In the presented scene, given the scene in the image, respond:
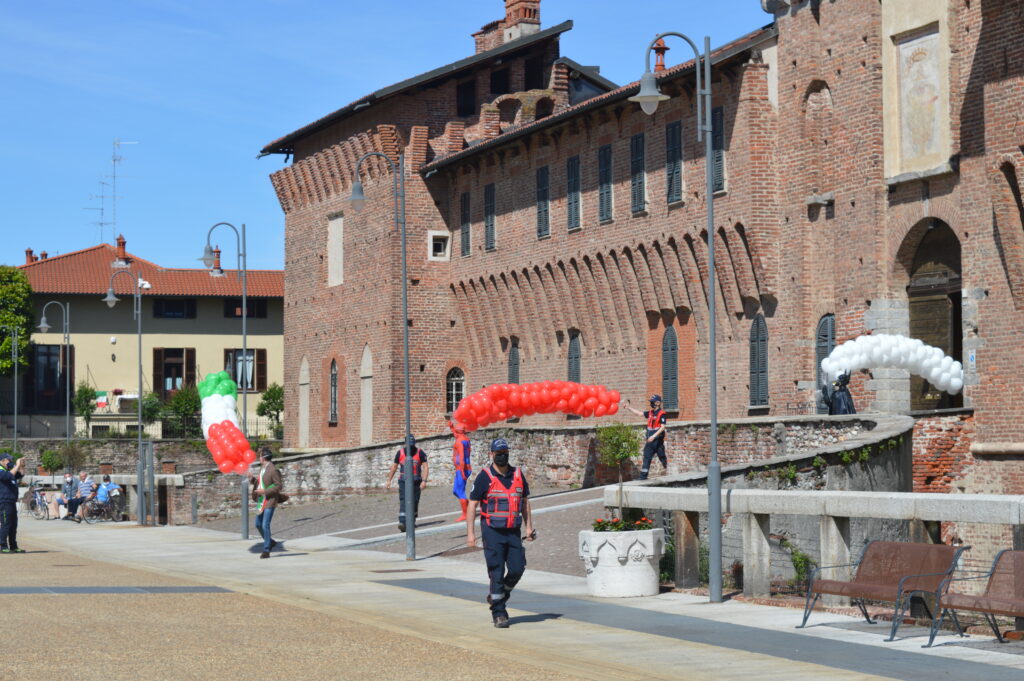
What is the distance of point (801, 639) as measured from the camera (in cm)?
1330

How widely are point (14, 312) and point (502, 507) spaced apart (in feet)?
197

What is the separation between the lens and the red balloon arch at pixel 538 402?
31.8 metres

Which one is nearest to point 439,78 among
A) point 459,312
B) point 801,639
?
point 459,312

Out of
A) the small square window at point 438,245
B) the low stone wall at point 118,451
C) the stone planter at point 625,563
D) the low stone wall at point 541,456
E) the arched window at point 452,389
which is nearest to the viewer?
the stone planter at point 625,563

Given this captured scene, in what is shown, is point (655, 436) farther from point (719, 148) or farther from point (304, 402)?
point (304, 402)

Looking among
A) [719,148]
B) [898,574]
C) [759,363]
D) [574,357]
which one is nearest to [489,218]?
[574,357]

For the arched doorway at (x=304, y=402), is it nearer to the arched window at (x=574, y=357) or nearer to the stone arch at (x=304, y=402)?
the stone arch at (x=304, y=402)

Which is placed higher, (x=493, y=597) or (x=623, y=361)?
(x=623, y=361)

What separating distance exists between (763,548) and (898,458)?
27.7 ft

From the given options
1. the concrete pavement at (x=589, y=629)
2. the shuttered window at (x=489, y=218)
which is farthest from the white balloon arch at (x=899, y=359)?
Result: the shuttered window at (x=489, y=218)

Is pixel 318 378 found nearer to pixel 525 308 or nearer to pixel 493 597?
pixel 525 308

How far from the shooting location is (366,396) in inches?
2085

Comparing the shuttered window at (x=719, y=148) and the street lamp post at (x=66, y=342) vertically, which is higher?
the shuttered window at (x=719, y=148)

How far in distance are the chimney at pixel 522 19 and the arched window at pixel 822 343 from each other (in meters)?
23.1
